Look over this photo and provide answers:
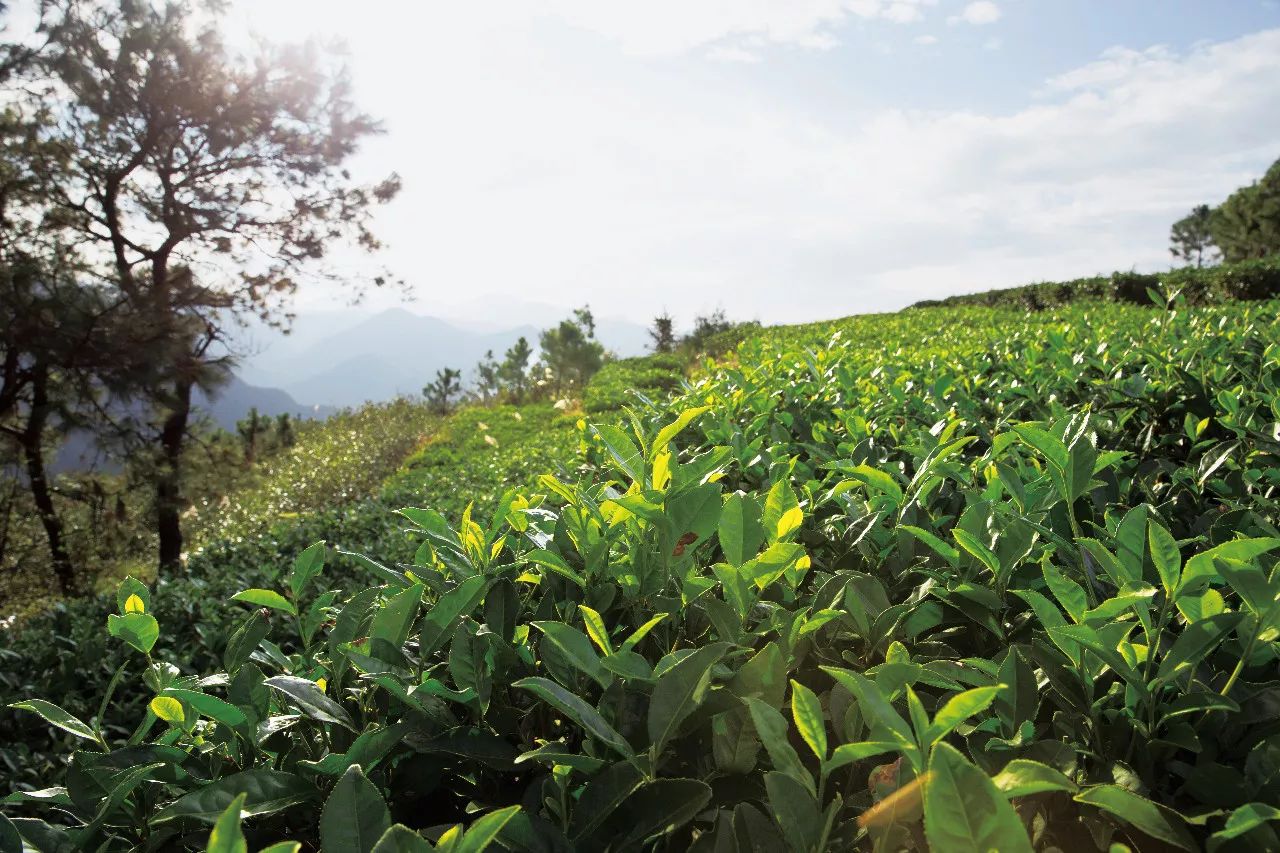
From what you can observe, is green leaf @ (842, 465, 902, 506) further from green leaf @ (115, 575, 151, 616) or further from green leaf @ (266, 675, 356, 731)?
green leaf @ (115, 575, 151, 616)

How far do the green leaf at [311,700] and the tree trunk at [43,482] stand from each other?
530 inches

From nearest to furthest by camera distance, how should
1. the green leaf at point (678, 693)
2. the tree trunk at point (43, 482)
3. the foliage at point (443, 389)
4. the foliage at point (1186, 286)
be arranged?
the green leaf at point (678, 693), the tree trunk at point (43, 482), the foliage at point (1186, 286), the foliage at point (443, 389)

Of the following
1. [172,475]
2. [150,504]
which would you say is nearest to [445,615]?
[172,475]

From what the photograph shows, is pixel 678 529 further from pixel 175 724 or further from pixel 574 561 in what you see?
pixel 175 724

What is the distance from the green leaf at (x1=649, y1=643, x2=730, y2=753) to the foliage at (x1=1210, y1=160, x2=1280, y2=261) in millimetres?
52230

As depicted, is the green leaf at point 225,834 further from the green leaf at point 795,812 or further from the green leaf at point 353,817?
the green leaf at point 795,812

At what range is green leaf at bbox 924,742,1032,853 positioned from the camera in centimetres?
51

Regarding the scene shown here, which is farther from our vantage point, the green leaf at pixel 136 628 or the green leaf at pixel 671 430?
the green leaf at pixel 671 430

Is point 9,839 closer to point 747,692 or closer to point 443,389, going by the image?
point 747,692

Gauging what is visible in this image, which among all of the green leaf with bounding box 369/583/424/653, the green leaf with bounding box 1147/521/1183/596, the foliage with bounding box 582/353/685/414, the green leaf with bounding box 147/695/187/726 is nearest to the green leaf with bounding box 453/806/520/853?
the green leaf with bounding box 369/583/424/653

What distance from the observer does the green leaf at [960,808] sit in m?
0.51

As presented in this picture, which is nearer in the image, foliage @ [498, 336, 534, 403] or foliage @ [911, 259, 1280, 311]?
foliage @ [911, 259, 1280, 311]

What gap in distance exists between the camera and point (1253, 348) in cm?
313

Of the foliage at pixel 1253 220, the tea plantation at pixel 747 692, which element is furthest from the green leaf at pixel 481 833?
the foliage at pixel 1253 220
